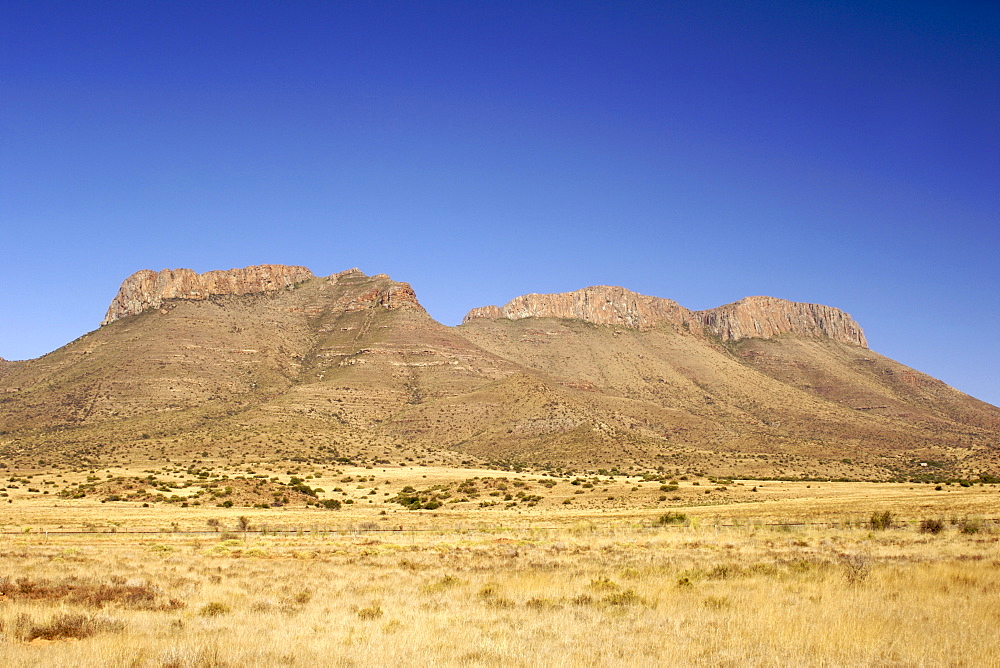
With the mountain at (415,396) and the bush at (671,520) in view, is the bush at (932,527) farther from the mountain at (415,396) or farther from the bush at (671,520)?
the mountain at (415,396)

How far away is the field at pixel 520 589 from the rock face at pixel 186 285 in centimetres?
13237

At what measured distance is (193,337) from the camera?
130 meters

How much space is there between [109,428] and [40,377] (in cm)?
4015

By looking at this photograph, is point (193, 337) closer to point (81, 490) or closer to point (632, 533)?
point (81, 490)

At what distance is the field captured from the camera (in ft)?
30.0

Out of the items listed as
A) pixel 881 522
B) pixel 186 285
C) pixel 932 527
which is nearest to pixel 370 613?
pixel 932 527

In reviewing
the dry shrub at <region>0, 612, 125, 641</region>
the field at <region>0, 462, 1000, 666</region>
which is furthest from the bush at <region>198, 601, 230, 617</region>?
the dry shrub at <region>0, 612, 125, 641</region>

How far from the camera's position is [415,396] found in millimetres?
120688

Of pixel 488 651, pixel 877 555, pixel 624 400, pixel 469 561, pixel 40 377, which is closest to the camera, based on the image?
pixel 488 651

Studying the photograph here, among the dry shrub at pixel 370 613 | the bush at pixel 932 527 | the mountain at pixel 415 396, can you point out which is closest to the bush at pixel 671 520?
the bush at pixel 932 527

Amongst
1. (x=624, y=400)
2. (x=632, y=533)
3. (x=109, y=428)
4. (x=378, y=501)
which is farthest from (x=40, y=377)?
(x=632, y=533)

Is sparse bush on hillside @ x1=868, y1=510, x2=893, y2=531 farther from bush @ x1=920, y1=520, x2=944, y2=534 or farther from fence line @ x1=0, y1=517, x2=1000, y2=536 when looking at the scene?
bush @ x1=920, y1=520, x2=944, y2=534

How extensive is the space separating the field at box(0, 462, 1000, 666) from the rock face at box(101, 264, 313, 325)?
5211 inches

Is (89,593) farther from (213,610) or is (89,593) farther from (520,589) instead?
(520,589)
